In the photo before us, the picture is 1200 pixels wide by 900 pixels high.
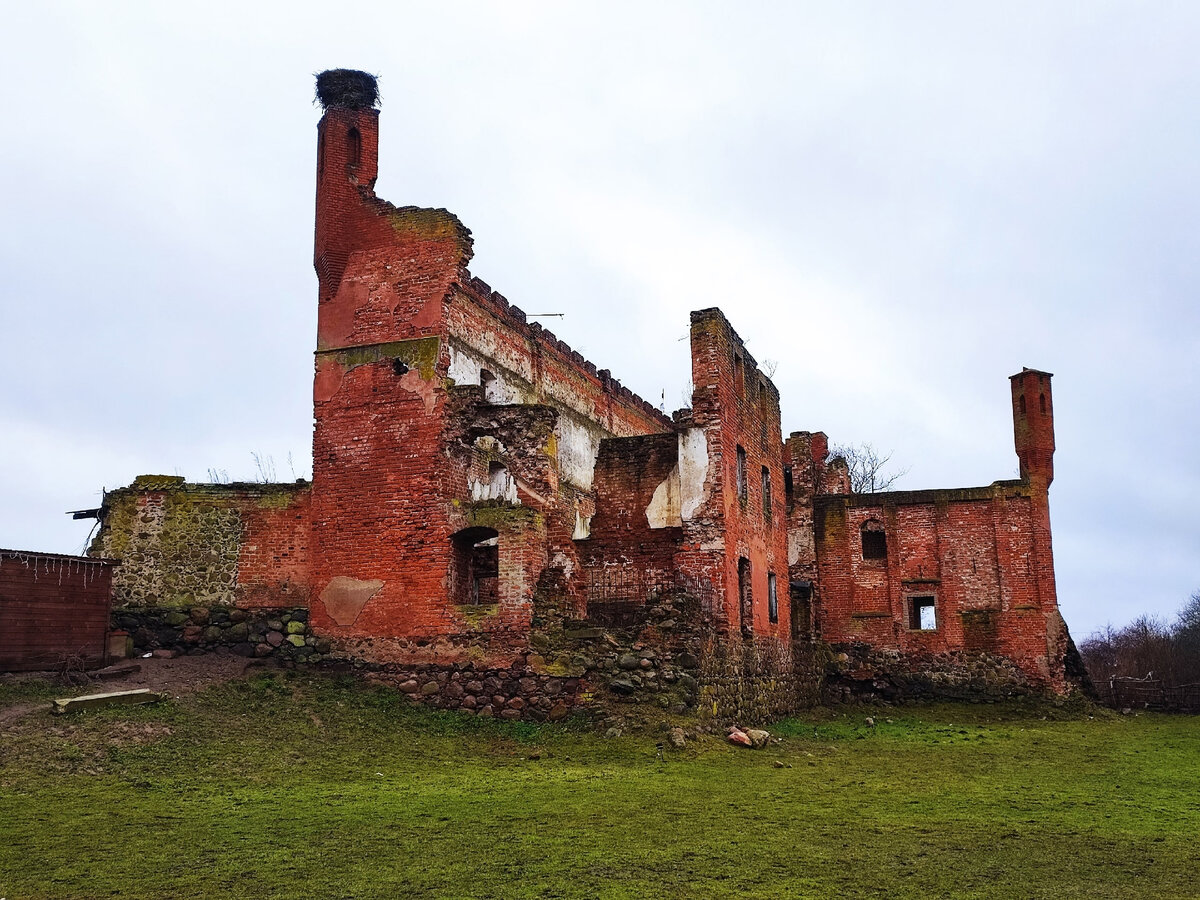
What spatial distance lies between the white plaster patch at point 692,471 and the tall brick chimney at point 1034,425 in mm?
10716

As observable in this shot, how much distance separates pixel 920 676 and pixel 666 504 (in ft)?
31.2

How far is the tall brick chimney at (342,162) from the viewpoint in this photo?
18422 millimetres

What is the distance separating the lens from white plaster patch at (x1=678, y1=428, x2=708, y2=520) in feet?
58.4

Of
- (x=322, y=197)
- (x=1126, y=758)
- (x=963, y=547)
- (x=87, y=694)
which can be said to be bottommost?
(x=1126, y=758)

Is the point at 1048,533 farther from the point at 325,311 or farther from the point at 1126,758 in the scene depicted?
the point at 325,311

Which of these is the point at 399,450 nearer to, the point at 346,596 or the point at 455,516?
the point at 455,516

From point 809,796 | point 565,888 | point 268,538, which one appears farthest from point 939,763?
point 268,538

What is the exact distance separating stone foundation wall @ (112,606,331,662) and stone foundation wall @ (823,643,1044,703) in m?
12.3

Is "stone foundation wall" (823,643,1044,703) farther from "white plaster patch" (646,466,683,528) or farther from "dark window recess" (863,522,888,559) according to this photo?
"white plaster patch" (646,466,683,528)

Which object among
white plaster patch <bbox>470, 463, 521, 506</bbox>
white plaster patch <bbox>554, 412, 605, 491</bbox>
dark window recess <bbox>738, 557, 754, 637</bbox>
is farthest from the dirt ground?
white plaster patch <bbox>554, 412, 605, 491</bbox>

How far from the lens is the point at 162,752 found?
1189 cm

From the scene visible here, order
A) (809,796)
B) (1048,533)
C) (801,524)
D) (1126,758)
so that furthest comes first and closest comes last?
(801,524), (1048,533), (1126,758), (809,796)

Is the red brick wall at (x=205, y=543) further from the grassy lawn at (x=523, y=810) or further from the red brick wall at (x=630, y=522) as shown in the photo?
the red brick wall at (x=630, y=522)

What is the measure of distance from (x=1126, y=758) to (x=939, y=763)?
10.1 ft
